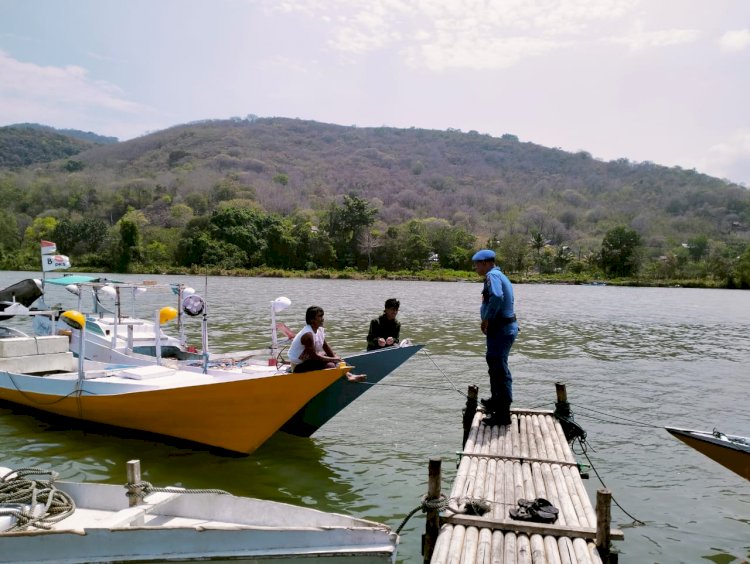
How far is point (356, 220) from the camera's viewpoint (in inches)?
3578

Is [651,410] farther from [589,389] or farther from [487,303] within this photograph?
[487,303]

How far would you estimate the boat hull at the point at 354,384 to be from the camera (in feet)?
32.0

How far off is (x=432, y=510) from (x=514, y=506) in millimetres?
807

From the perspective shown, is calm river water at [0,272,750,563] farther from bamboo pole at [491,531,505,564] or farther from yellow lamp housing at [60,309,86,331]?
yellow lamp housing at [60,309,86,331]

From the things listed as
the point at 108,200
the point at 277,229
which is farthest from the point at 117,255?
the point at 108,200

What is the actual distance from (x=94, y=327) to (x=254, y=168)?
179500mm

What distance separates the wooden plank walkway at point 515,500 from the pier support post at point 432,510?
177 mm

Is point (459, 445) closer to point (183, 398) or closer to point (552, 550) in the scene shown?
point (183, 398)

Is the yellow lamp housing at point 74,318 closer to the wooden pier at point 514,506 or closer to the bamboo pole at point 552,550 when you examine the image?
the wooden pier at point 514,506

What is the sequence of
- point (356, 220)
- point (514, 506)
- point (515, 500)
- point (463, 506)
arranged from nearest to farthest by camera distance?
point (463, 506), point (514, 506), point (515, 500), point (356, 220)

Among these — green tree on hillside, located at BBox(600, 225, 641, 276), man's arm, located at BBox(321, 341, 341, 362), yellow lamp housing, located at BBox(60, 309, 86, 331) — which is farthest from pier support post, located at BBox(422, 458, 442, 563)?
green tree on hillside, located at BBox(600, 225, 641, 276)

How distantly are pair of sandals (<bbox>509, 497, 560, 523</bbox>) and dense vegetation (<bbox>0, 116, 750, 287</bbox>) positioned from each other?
253ft

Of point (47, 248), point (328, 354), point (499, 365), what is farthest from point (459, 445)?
point (47, 248)

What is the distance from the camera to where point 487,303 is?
7.96 m
